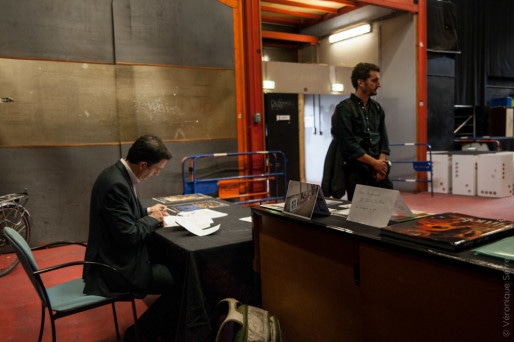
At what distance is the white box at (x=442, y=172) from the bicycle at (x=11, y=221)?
20.8ft

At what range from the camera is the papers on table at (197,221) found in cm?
221

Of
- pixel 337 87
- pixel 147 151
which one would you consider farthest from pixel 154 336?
A: pixel 337 87

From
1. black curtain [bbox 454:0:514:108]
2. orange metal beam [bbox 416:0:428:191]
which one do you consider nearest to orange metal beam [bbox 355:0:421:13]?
orange metal beam [bbox 416:0:428:191]

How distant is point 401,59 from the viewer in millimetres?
7672

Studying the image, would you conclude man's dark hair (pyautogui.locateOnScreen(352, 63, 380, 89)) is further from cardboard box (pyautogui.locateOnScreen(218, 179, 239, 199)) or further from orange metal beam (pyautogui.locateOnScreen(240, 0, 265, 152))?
orange metal beam (pyautogui.locateOnScreen(240, 0, 265, 152))

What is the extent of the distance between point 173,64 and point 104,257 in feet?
12.2

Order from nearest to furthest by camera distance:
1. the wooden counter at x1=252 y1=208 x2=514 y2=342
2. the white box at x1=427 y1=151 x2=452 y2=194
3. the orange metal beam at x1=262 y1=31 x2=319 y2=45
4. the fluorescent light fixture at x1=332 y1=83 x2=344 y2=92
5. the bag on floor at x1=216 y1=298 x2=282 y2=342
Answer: the wooden counter at x1=252 y1=208 x2=514 y2=342, the bag on floor at x1=216 y1=298 x2=282 y2=342, the white box at x1=427 y1=151 x2=452 y2=194, the fluorescent light fixture at x1=332 y1=83 x2=344 y2=92, the orange metal beam at x1=262 y1=31 x2=319 y2=45

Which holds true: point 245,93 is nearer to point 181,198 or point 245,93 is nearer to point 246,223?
point 181,198

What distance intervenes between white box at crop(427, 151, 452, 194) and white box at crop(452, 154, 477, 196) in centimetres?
9

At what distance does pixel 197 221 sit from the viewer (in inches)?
93.8

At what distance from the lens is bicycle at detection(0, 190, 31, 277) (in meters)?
3.95

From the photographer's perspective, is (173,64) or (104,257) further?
(173,64)

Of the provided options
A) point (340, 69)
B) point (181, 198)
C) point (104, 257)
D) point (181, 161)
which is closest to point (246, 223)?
point (104, 257)

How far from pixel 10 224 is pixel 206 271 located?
308 centimetres
